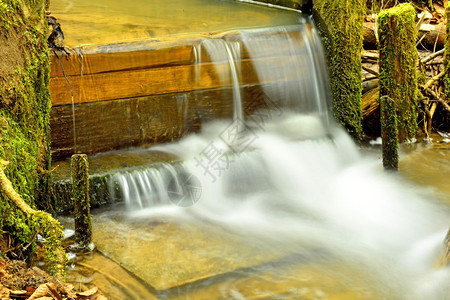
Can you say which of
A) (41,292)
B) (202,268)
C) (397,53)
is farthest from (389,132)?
(41,292)

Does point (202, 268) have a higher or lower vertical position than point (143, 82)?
lower

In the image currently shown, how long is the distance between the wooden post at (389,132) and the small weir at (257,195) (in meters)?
0.20

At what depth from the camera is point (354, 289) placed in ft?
14.2

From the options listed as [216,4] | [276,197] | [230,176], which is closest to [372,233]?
[276,197]

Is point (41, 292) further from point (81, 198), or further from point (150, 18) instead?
point (150, 18)

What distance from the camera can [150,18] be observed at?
27.0ft

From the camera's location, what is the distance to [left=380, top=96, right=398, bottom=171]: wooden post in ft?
20.6

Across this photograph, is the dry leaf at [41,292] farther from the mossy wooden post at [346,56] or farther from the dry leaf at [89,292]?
the mossy wooden post at [346,56]

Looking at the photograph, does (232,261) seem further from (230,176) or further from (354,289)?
(230,176)

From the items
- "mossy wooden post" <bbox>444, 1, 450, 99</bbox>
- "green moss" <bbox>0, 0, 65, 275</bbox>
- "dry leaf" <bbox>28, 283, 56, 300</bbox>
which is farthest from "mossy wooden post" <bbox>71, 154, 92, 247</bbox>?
"mossy wooden post" <bbox>444, 1, 450, 99</bbox>

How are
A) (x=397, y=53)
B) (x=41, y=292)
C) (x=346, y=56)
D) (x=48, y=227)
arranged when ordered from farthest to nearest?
(x=346, y=56)
(x=397, y=53)
(x=48, y=227)
(x=41, y=292)

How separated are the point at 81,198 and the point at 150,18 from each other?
4.26 meters

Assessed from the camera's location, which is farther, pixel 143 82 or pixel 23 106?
pixel 143 82

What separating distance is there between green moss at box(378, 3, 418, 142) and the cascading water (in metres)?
0.89
